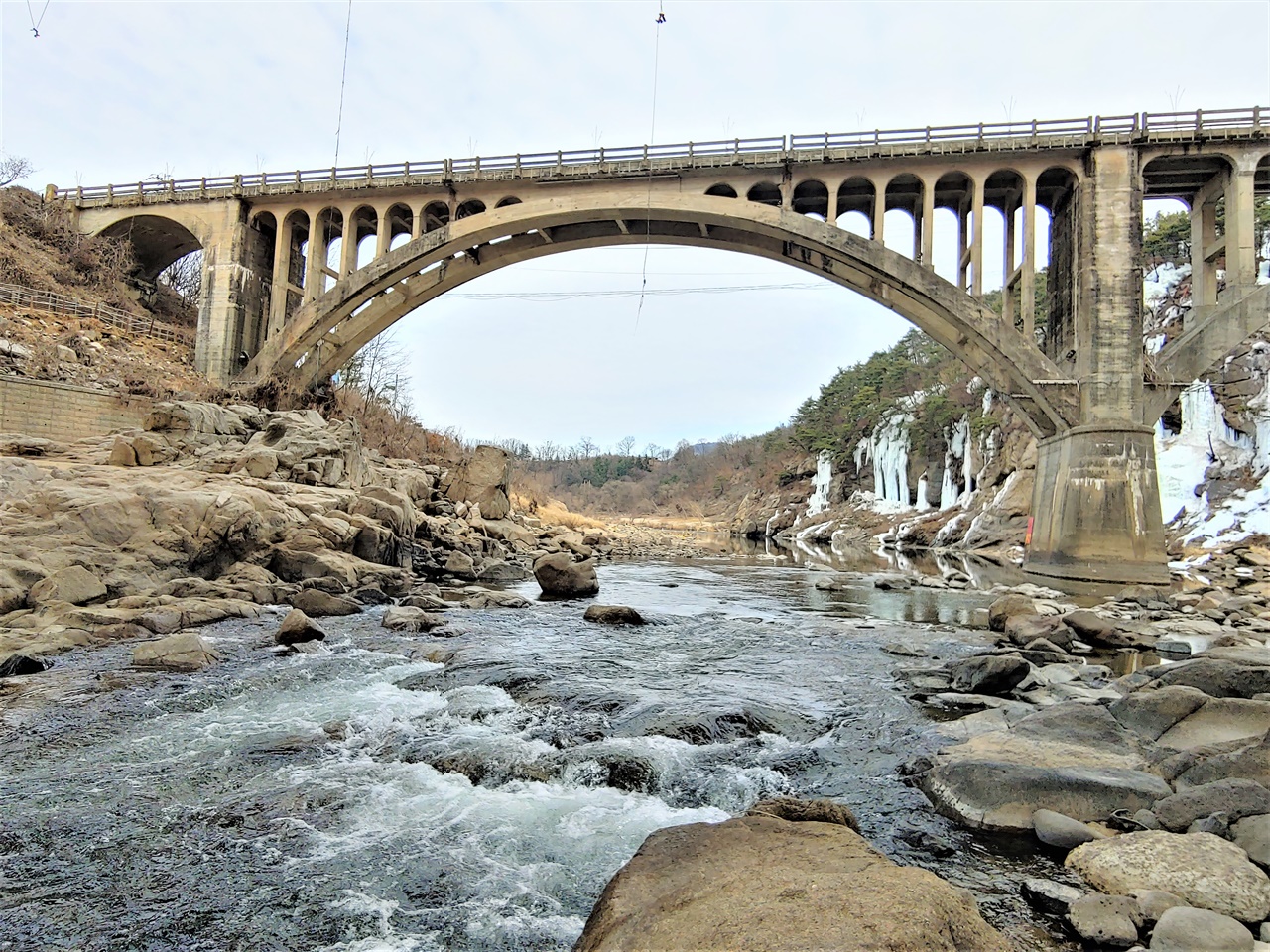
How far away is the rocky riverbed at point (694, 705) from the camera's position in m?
2.97

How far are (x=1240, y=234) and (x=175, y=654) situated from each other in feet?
79.5

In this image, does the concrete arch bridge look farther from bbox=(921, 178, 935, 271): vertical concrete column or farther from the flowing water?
the flowing water

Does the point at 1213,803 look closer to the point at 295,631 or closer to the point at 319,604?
the point at 295,631

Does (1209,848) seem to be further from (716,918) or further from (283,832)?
(283,832)

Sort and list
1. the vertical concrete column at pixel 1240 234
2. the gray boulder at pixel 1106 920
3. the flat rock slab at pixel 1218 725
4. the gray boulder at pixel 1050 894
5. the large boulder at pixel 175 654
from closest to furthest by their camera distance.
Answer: the gray boulder at pixel 1106 920 → the gray boulder at pixel 1050 894 → the flat rock slab at pixel 1218 725 → the large boulder at pixel 175 654 → the vertical concrete column at pixel 1240 234

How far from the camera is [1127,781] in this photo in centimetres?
408

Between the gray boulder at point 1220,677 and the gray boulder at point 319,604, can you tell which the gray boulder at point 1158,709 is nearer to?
the gray boulder at point 1220,677

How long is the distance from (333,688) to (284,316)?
74.0 feet

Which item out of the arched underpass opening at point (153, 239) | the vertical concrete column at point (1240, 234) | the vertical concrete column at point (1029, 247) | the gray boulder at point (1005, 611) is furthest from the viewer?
the arched underpass opening at point (153, 239)

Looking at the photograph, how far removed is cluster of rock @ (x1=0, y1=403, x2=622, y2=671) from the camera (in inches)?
334

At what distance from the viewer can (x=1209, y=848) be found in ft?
10.5

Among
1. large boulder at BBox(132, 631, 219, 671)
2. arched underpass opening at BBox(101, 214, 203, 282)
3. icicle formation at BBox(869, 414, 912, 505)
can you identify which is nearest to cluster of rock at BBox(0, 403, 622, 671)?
large boulder at BBox(132, 631, 219, 671)

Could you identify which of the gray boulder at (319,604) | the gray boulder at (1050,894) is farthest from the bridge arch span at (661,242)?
the gray boulder at (1050,894)

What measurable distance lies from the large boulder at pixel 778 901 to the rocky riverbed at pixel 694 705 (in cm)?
2
